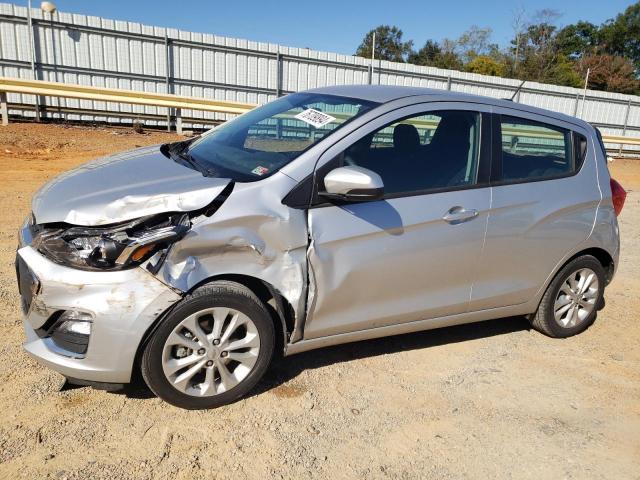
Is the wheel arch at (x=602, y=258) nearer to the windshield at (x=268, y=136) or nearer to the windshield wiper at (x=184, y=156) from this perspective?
the windshield at (x=268, y=136)

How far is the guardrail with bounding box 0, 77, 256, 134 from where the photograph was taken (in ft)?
40.1

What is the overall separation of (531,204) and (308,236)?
1.72m

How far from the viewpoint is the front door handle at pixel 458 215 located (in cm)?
346

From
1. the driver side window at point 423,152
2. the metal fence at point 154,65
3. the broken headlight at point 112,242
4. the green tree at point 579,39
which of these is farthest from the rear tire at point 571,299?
the green tree at point 579,39

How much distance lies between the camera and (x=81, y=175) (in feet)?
10.9

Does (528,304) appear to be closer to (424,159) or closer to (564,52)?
(424,159)

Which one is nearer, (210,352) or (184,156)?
(210,352)

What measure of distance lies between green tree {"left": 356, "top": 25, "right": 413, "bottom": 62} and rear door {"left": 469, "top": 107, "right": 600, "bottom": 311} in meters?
61.0

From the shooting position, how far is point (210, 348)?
294cm

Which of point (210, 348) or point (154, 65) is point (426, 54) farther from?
point (210, 348)

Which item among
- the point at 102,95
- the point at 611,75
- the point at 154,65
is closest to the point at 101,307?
the point at 102,95

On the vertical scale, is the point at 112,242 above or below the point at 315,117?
below

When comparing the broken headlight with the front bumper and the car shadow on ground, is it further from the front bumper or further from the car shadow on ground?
the car shadow on ground

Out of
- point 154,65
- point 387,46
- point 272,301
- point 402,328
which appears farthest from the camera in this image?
point 387,46
